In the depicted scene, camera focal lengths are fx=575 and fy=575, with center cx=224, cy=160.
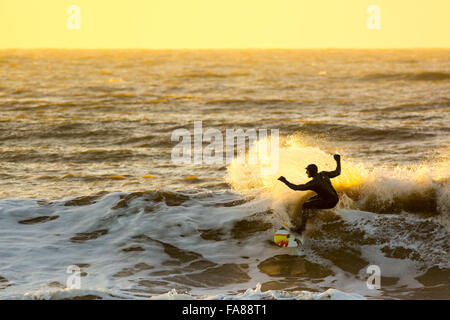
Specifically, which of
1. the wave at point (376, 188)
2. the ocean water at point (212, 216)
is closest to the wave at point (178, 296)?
the ocean water at point (212, 216)

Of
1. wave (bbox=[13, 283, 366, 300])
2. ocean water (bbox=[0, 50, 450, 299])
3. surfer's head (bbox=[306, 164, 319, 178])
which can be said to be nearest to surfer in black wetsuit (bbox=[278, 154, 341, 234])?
surfer's head (bbox=[306, 164, 319, 178])

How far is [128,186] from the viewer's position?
643 inches

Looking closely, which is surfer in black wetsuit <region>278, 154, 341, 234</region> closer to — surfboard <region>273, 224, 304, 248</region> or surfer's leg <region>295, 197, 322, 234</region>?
surfer's leg <region>295, 197, 322, 234</region>

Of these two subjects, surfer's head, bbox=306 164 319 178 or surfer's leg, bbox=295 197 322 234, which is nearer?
surfer's head, bbox=306 164 319 178

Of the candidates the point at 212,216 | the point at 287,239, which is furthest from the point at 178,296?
the point at 212,216

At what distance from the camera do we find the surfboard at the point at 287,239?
1132 centimetres

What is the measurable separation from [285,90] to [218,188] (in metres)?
28.3
